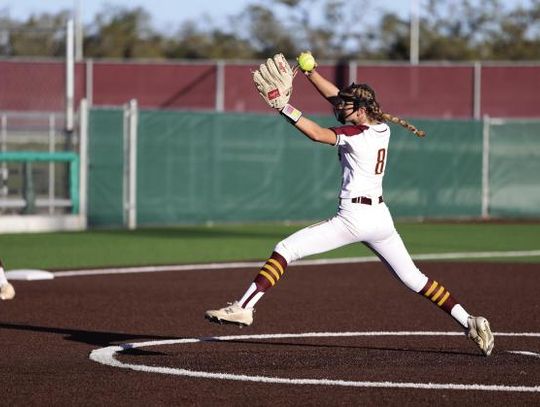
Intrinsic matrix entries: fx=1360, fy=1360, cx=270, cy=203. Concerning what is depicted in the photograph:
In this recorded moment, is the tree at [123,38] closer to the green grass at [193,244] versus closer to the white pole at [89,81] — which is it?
the white pole at [89,81]

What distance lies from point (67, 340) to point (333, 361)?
2335 millimetres

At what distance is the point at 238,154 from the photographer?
26016mm

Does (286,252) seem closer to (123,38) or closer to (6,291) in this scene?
(6,291)

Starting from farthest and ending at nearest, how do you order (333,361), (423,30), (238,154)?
(423,30), (238,154), (333,361)

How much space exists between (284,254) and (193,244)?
478 inches

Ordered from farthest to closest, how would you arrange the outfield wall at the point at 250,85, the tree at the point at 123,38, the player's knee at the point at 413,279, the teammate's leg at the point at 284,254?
1. the tree at the point at 123,38
2. the outfield wall at the point at 250,85
3. the player's knee at the point at 413,279
4. the teammate's leg at the point at 284,254

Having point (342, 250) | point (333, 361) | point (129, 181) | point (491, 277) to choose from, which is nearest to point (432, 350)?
point (333, 361)

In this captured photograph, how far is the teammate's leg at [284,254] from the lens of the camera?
9445 mm

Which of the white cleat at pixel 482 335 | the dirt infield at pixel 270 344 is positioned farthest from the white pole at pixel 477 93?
the white cleat at pixel 482 335

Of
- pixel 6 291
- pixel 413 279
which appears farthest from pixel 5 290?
pixel 413 279

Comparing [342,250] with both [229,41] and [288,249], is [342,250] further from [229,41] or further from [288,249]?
[229,41]

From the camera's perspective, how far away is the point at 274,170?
2659 centimetres

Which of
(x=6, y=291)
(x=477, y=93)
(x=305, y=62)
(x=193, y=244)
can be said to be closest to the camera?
(x=305, y=62)

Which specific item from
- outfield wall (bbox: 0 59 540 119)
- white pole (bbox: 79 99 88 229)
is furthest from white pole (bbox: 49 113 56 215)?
outfield wall (bbox: 0 59 540 119)
